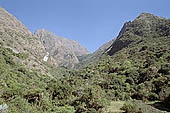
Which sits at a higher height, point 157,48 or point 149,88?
point 157,48

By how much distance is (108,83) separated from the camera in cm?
2519

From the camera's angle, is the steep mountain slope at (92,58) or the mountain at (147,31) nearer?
the mountain at (147,31)

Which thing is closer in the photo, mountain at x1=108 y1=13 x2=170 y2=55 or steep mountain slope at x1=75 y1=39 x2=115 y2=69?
mountain at x1=108 y1=13 x2=170 y2=55

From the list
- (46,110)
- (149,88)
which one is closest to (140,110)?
(46,110)

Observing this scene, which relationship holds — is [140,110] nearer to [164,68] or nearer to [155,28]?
[164,68]

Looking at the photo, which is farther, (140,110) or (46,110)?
(46,110)

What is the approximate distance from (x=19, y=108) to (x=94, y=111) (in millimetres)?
4671

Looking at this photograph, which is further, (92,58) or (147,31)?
(92,58)

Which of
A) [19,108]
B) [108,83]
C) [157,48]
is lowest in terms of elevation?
[19,108]

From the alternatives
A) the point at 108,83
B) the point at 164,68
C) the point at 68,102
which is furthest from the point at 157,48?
the point at 68,102

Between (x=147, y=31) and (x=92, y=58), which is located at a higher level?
(x=92, y=58)

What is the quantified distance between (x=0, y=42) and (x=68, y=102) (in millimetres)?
48193

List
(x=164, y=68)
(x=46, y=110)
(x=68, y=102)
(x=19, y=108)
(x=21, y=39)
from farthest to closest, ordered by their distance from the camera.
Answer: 1. (x=21, y=39)
2. (x=164, y=68)
3. (x=68, y=102)
4. (x=46, y=110)
5. (x=19, y=108)

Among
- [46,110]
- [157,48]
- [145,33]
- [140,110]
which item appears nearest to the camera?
[140,110]
